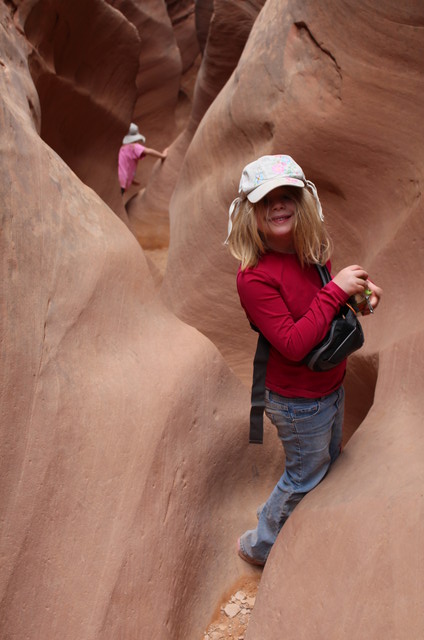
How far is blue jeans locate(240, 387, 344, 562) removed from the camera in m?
1.66

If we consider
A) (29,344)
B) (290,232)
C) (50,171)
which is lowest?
(29,344)

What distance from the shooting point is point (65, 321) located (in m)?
1.77

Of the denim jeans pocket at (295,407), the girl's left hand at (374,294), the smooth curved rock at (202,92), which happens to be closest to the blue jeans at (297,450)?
the denim jeans pocket at (295,407)

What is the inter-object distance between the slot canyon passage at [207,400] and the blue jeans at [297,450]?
6 cm

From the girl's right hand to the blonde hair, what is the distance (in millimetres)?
98

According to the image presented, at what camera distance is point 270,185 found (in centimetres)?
149

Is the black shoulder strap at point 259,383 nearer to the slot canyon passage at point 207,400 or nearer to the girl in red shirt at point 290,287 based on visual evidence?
the girl in red shirt at point 290,287

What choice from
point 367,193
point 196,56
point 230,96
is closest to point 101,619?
point 367,193

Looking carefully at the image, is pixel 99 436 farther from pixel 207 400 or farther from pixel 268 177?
pixel 268 177

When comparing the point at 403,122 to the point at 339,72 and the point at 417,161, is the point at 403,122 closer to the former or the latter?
the point at 417,161

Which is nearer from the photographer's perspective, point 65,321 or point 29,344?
point 29,344

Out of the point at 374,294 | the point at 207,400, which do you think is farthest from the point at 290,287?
the point at 207,400

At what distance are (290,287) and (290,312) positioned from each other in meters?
0.06

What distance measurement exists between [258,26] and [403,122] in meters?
1.06
